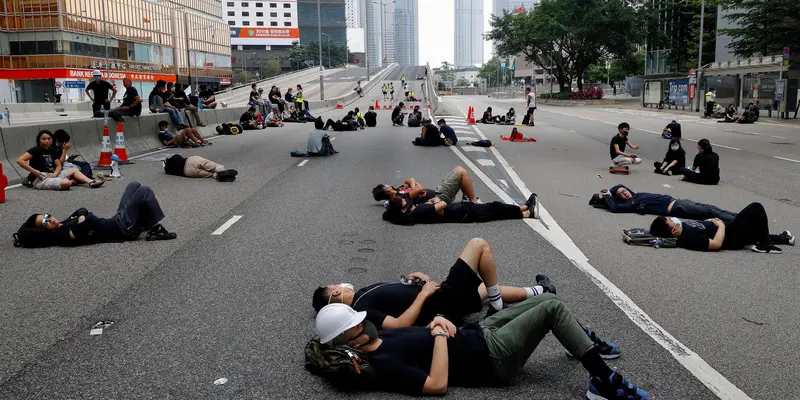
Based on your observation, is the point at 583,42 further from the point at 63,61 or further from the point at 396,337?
the point at 396,337

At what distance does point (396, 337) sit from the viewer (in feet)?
15.7

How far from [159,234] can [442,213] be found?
12.7 ft

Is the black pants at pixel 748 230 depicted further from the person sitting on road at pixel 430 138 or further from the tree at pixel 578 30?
the tree at pixel 578 30

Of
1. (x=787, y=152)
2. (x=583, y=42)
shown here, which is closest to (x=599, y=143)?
(x=787, y=152)

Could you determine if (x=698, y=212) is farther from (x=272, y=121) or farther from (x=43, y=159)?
(x=272, y=121)

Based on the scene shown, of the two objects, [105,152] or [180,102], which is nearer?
[105,152]

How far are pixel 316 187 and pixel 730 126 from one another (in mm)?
26748

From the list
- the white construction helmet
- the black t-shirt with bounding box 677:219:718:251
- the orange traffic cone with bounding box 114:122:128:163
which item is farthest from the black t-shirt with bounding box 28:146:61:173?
the black t-shirt with bounding box 677:219:718:251

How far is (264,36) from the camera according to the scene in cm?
17862

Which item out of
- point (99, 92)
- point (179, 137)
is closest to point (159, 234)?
point (99, 92)

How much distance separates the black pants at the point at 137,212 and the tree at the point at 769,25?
1551 inches

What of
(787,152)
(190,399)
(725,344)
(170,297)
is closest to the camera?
(190,399)

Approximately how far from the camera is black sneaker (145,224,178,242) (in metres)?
9.14

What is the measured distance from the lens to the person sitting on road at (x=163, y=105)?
957 inches
